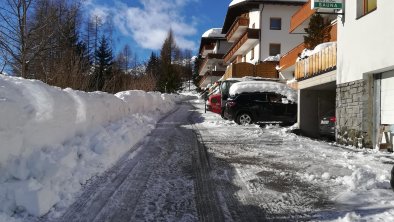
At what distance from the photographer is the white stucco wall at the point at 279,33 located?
3712 centimetres

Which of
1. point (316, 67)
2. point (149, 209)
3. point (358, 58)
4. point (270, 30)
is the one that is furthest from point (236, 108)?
point (270, 30)

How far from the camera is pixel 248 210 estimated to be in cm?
520

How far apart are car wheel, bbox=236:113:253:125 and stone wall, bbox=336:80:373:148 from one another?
4674mm

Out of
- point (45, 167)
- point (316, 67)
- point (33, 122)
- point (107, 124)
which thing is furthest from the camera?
point (316, 67)

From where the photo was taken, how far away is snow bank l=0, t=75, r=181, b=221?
4.78 meters

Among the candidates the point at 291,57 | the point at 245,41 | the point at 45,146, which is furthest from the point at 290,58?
the point at 45,146

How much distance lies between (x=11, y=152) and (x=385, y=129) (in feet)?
31.5

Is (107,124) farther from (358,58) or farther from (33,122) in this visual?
(358,58)

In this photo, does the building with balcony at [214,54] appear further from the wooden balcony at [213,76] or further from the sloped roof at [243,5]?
the sloped roof at [243,5]

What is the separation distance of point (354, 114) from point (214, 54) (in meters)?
49.5

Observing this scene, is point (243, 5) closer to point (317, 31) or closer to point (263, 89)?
point (317, 31)

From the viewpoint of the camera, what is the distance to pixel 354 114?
490 inches

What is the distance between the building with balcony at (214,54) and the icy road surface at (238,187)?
50.6 m

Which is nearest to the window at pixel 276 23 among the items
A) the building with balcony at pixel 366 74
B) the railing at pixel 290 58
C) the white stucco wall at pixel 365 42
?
the railing at pixel 290 58
